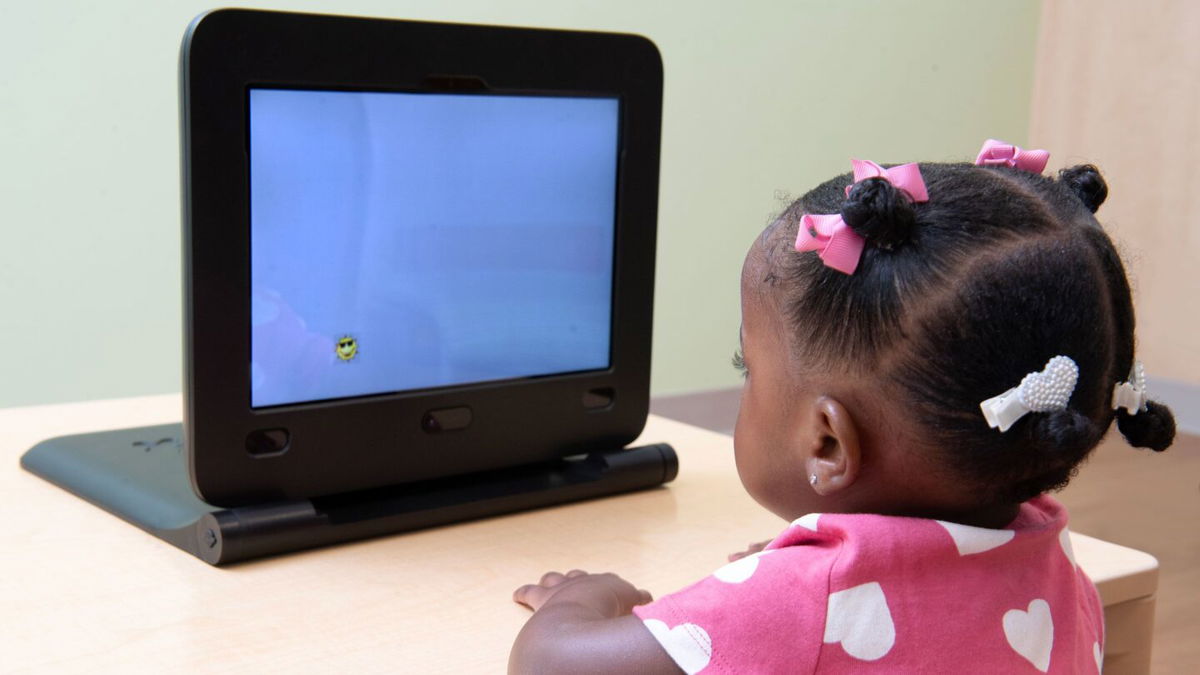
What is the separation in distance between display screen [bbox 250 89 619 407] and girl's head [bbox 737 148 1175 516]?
0.30 m

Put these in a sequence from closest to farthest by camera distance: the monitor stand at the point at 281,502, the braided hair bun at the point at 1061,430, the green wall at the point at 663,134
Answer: the braided hair bun at the point at 1061,430
the monitor stand at the point at 281,502
the green wall at the point at 663,134

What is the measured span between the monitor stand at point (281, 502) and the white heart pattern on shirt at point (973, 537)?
40 centimetres

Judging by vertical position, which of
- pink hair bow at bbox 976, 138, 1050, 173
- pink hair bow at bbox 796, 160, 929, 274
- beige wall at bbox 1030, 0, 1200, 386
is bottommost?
beige wall at bbox 1030, 0, 1200, 386

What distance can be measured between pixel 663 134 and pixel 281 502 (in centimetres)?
212

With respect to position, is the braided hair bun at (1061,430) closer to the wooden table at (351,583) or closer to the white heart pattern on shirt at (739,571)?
the white heart pattern on shirt at (739,571)

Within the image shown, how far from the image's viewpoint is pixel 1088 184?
68 centimetres

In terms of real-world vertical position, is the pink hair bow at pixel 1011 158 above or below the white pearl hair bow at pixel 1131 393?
above

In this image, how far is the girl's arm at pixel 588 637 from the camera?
59 cm

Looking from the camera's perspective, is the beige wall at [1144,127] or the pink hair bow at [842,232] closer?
the pink hair bow at [842,232]

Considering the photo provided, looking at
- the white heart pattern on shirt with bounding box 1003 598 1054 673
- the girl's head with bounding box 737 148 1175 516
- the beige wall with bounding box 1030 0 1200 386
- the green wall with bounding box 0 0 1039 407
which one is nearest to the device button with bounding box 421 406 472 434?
the girl's head with bounding box 737 148 1175 516

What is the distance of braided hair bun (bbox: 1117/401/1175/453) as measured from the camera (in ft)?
2.13

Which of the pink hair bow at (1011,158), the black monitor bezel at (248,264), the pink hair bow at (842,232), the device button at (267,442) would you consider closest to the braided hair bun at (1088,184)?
the pink hair bow at (1011,158)

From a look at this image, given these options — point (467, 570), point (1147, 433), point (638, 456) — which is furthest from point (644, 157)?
point (1147, 433)

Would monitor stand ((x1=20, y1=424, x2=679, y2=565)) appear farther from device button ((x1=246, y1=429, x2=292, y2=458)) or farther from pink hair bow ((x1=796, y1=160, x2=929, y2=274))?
pink hair bow ((x1=796, y1=160, x2=929, y2=274))
